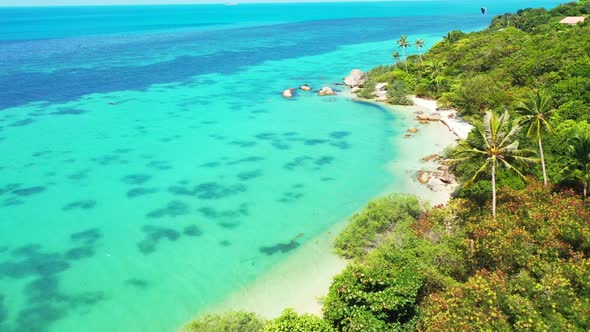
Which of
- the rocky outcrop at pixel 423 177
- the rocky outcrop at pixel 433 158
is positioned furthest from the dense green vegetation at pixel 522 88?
the rocky outcrop at pixel 433 158

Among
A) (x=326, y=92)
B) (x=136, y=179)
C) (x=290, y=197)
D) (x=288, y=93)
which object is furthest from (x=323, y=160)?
(x=288, y=93)

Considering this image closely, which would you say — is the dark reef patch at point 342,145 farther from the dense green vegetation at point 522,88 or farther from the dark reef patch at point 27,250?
the dark reef patch at point 27,250

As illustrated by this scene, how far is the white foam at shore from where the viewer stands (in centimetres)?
4681

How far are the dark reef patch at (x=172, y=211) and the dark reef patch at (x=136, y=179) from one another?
20.5 ft

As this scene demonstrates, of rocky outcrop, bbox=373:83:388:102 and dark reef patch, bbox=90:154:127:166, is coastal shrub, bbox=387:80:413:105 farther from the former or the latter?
dark reef patch, bbox=90:154:127:166

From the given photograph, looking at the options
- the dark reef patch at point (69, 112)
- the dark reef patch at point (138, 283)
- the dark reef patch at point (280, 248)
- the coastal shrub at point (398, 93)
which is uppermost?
the coastal shrub at point (398, 93)

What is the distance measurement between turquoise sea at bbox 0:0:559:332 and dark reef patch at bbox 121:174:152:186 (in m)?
0.25

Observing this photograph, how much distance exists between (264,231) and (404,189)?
13.3 m

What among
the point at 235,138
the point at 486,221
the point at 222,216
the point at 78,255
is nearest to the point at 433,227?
the point at 486,221

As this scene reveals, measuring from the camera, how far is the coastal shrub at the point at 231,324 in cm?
1992

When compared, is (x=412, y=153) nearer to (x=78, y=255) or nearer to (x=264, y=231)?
(x=264, y=231)

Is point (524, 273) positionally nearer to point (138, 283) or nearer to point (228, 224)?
point (228, 224)

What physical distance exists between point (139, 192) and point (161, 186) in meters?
2.11

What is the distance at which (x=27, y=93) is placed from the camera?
2955 inches
